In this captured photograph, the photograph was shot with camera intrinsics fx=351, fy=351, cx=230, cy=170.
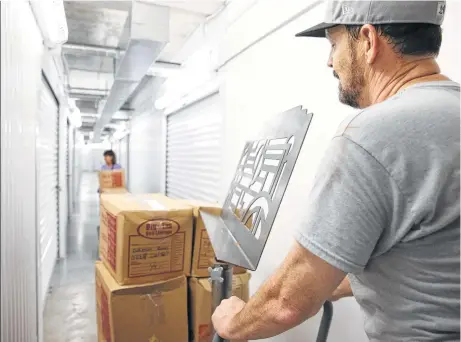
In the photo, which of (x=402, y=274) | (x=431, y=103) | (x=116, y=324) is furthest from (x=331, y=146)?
(x=116, y=324)

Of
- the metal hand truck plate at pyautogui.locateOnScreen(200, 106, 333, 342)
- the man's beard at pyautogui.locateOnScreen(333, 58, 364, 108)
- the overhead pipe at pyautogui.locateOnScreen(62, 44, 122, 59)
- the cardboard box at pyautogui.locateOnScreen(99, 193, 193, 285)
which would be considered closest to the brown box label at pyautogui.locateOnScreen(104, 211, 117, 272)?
the cardboard box at pyautogui.locateOnScreen(99, 193, 193, 285)

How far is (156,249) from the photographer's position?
6.00 ft

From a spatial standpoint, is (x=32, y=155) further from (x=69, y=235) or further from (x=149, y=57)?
(x=69, y=235)

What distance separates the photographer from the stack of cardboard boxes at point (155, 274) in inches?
69.4

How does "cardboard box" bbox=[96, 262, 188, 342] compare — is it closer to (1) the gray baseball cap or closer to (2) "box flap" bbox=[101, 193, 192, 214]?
(2) "box flap" bbox=[101, 193, 192, 214]

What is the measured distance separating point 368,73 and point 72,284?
4181 mm

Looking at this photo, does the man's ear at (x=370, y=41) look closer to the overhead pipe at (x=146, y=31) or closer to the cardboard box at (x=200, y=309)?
the cardboard box at (x=200, y=309)

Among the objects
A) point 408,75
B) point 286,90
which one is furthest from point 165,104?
point 408,75

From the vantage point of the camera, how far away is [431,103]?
0.74 meters

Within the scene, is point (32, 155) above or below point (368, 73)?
below

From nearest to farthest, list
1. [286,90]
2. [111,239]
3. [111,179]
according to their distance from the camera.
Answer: [111,239] → [286,90] → [111,179]

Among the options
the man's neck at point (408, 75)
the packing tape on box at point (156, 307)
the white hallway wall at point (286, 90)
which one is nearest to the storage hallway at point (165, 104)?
the white hallway wall at point (286, 90)

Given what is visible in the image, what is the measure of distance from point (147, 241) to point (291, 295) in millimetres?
1135

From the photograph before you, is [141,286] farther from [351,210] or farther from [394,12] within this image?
[394,12]
